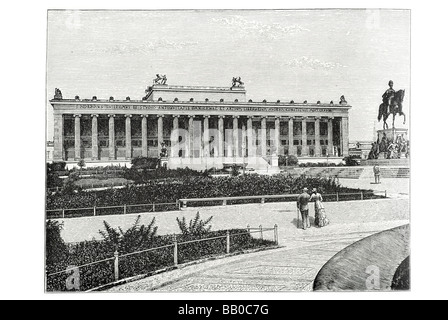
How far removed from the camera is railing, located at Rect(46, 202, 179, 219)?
12.5 metres

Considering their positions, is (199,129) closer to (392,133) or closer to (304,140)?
(304,140)

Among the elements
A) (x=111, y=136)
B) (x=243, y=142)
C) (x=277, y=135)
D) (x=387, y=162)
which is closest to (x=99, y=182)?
(x=111, y=136)

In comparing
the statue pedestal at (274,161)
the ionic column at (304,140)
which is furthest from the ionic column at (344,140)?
the statue pedestal at (274,161)

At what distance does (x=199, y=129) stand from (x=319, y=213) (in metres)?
3.76

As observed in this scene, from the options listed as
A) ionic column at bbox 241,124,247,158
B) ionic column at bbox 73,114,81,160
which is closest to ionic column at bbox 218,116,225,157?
ionic column at bbox 241,124,247,158

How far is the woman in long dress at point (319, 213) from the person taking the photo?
13.1 metres

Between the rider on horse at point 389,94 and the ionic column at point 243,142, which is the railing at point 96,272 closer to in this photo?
the ionic column at point 243,142

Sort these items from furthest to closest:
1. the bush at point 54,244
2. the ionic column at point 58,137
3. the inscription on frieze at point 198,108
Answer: the inscription on frieze at point 198,108 → the ionic column at point 58,137 → the bush at point 54,244

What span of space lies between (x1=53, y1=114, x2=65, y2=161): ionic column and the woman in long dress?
20.2 ft

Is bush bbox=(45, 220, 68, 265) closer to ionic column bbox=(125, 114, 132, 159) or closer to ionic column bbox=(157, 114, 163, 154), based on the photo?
ionic column bbox=(125, 114, 132, 159)

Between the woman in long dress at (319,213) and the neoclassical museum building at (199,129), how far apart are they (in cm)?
106

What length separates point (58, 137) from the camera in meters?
12.7
